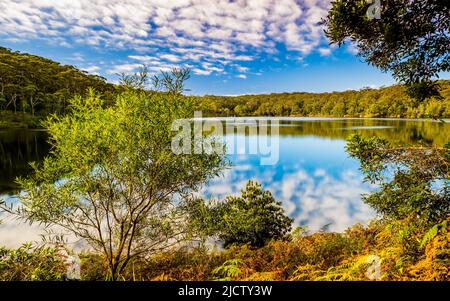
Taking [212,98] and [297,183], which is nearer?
[212,98]

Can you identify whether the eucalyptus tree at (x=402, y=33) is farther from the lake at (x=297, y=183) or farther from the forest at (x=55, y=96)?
the lake at (x=297, y=183)

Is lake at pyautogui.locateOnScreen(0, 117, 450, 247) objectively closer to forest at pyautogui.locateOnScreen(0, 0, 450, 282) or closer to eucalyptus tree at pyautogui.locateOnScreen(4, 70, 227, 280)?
forest at pyautogui.locateOnScreen(0, 0, 450, 282)

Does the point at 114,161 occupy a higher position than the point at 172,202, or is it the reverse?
the point at 114,161

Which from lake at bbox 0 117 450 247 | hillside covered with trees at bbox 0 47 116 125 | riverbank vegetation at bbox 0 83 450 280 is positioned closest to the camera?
riverbank vegetation at bbox 0 83 450 280

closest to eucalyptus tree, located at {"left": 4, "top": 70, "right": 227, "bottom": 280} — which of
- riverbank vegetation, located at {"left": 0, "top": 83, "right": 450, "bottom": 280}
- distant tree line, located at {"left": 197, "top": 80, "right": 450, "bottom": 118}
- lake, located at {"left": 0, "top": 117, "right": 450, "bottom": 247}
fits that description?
riverbank vegetation, located at {"left": 0, "top": 83, "right": 450, "bottom": 280}

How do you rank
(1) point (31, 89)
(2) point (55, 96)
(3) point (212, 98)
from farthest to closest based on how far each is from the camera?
(2) point (55, 96)
(1) point (31, 89)
(3) point (212, 98)

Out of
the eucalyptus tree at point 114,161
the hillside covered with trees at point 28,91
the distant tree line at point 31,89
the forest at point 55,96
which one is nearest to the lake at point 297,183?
the eucalyptus tree at point 114,161

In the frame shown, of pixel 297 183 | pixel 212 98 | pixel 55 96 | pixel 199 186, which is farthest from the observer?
pixel 55 96

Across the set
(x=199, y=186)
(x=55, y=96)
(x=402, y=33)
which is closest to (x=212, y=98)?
(x=199, y=186)

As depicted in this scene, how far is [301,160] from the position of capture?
43.2 meters

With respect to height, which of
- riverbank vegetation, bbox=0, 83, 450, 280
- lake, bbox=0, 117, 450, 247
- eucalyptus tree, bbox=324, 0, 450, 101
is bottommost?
lake, bbox=0, 117, 450, 247

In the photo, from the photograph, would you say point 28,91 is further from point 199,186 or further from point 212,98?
point 199,186
